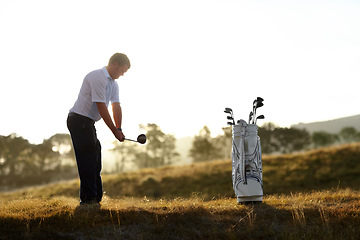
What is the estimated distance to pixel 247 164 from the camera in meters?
7.95

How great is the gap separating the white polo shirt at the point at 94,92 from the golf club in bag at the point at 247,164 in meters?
2.75

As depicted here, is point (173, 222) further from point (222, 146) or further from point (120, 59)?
point (222, 146)

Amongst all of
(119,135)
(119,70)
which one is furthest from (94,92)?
(119,135)

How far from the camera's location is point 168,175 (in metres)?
43.9

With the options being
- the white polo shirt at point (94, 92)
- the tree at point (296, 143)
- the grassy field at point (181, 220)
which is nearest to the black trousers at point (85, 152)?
the white polo shirt at point (94, 92)

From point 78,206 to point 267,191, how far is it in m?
29.6

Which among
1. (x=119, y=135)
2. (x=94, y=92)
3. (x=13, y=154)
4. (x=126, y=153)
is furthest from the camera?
(x=126, y=153)

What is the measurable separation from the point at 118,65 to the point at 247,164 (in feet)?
10.8

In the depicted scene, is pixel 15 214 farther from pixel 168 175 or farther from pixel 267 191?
pixel 168 175

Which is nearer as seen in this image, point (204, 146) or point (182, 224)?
point (182, 224)

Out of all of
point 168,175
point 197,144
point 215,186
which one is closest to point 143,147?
point 197,144

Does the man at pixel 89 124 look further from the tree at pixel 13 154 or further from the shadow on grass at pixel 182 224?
the tree at pixel 13 154

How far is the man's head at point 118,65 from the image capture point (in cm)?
723

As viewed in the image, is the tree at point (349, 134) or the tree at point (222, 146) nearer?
the tree at point (222, 146)
